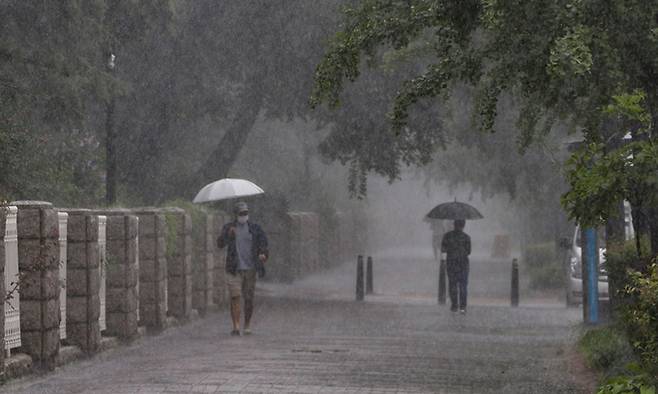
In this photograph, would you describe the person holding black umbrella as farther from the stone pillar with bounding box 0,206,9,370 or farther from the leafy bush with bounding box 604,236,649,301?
the stone pillar with bounding box 0,206,9,370

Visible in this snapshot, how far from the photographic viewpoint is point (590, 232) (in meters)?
17.8

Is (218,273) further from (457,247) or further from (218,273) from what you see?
(457,247)

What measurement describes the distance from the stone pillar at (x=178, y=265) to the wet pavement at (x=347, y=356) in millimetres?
466

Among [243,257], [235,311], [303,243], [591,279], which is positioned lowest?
[235,311]

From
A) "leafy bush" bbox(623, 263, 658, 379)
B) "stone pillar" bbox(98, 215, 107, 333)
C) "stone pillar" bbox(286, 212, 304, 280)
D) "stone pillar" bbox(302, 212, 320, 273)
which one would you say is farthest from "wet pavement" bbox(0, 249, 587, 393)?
"stone pillar" bbox(302, 212, 320, 273)

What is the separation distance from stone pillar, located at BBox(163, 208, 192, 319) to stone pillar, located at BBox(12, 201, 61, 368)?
6.47m

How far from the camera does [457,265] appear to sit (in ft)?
79.7

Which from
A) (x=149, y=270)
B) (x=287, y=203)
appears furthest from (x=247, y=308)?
(x=287, y=203)

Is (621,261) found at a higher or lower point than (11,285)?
higher

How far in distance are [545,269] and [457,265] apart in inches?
416

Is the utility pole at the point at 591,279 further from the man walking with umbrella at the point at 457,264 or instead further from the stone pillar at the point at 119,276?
the stone pillar at the point at 119,276

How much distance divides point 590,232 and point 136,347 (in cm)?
627

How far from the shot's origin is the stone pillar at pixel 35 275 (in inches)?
494

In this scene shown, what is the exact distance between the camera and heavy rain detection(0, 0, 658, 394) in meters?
9.76
